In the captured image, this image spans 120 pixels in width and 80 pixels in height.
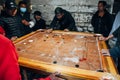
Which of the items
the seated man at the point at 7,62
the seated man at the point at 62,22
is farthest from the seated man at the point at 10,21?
the seated man at the point at 7,62

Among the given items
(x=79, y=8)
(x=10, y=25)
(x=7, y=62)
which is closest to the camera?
(x=7, y=62)

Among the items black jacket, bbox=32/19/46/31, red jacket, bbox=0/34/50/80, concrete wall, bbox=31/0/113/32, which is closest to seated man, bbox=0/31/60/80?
red jacket, bbox=0/34/50/80

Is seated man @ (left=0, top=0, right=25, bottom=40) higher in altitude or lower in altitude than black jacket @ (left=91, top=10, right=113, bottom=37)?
higher

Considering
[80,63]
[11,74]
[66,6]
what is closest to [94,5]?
[66,6]

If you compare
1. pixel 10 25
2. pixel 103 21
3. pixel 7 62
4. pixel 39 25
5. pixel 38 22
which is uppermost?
pixel 7 62

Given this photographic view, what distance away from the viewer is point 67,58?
2.88 meters

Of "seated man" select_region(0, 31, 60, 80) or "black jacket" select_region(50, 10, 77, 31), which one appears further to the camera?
"black jacket" select_region(50, 10, 77, 31)

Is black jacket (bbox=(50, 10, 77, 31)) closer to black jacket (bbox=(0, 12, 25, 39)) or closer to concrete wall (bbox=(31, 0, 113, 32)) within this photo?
concrete wall (bbox=(31, 0, 113, 32))

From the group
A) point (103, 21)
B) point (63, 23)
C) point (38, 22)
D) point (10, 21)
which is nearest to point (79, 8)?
point (63, 23)

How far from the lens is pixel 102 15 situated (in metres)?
5.81

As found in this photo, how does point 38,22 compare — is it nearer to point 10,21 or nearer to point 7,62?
point 10,21

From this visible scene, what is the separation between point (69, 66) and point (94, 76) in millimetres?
440

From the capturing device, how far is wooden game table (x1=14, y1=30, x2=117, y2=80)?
92.3 inches

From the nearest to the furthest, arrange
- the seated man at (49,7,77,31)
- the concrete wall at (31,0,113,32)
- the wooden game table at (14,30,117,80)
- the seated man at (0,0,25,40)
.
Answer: the wooden game table at (14,30,117,80)
the seated man at (0,0,25,40)
the seated man at (49,7,77,31)
the concrete wall at (31,0,113,32)
